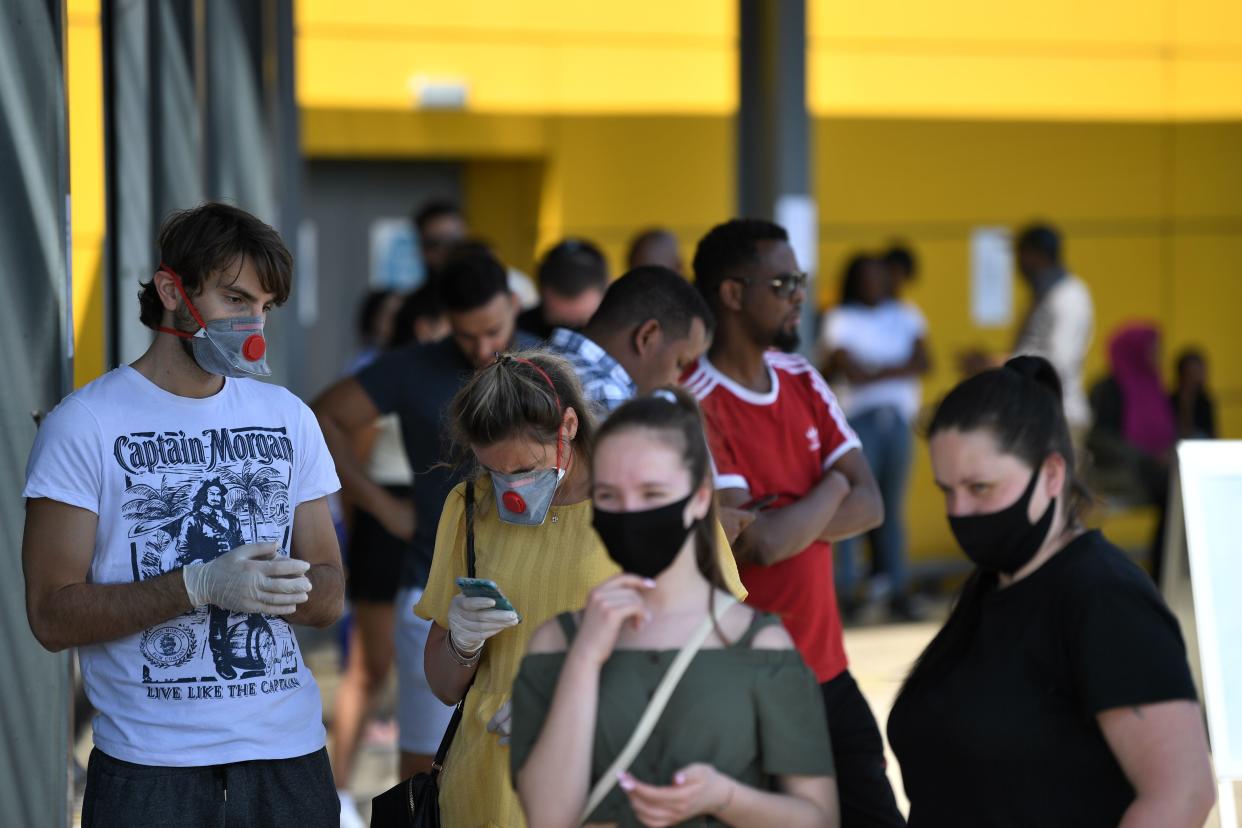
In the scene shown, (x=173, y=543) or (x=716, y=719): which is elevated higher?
(x=173, y=543)

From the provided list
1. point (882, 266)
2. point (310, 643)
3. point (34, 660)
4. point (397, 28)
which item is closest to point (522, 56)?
point (397, 28)

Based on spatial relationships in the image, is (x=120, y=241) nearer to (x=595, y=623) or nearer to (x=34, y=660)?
(x=34, y=660)

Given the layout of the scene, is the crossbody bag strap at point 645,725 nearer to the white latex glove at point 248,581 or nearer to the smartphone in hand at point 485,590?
the smartphone in hand at point 485,590

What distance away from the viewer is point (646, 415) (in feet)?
8.16

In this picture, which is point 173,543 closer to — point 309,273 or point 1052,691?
point 1052,691

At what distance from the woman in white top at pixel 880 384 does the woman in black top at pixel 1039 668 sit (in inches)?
255

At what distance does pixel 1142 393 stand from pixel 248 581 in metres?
7.08

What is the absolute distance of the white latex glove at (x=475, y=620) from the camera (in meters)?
2.87

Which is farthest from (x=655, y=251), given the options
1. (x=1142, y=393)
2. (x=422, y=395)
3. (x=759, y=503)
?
(x=1142, y=393)

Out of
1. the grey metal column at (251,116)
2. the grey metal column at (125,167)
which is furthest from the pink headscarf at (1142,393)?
the grey metal column at (125,167)

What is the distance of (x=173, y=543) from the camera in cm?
303

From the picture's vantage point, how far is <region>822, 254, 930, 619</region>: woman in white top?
920 centimetres

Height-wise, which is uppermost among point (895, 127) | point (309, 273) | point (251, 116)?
point (895, 127)

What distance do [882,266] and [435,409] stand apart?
5.27 m
